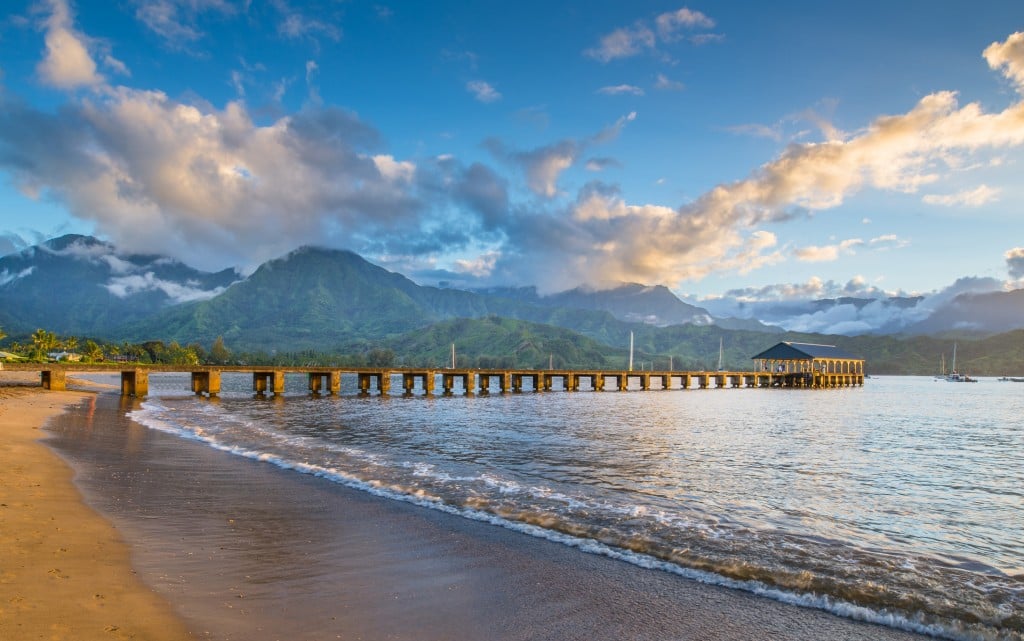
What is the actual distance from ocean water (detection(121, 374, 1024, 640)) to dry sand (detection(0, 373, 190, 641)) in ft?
23.9

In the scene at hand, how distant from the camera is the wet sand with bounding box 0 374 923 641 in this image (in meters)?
7.35

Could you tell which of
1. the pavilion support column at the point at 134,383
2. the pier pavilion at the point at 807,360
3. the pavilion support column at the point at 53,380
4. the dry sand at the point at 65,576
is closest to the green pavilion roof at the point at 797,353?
the pier pavilion at the point at 807,360

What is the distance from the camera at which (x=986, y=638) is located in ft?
26.1

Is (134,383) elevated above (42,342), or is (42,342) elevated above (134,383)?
(42,342)

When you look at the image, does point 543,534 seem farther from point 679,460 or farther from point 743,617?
point 679,460

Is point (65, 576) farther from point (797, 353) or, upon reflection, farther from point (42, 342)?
point (42, 342)

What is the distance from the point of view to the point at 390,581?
898 centimetres

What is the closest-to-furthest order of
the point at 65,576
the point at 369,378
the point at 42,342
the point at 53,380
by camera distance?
the point at 65,576, the point at 53,380, the point at 369,378, the point at 42,342

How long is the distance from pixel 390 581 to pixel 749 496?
40.5ft

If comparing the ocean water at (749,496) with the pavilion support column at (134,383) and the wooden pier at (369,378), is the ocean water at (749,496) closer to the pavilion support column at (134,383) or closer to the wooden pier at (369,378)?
the pavilion support column at (134,383)

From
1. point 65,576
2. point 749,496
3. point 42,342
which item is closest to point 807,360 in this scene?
point 749,496

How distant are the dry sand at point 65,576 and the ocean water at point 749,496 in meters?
7.27

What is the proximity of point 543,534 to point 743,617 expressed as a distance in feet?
17.0

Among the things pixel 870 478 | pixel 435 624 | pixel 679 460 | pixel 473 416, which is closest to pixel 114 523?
pixel 435 624
